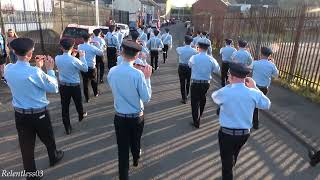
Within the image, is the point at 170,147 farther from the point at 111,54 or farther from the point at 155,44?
the point at 155,44

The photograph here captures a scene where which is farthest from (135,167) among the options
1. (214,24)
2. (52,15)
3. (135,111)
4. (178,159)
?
(214,24)

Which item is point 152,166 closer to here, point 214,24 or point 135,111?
point 135,111

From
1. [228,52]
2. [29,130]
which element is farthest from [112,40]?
[29,130]

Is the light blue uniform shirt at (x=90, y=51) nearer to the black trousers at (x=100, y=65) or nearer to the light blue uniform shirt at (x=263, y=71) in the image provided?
the black trousers at (x=100, y=65)

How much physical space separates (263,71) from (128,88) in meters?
3.85

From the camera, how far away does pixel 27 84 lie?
4695 mm

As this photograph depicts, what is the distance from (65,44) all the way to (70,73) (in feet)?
2.09

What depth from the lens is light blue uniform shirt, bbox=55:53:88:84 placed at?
6746 mm

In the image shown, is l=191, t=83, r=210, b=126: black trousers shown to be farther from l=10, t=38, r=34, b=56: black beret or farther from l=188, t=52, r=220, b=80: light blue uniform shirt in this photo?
l=10, t=38, r=34, b=56: black beret

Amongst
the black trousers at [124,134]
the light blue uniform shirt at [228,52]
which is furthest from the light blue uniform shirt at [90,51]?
the black trousers at [124,134]

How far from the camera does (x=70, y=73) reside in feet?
22.8

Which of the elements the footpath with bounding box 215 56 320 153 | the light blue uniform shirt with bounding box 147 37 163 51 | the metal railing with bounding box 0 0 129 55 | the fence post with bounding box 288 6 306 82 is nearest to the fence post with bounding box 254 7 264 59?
the fence post with bounding box 288 6 306 82

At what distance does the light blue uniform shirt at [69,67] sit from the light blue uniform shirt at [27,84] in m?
1.82

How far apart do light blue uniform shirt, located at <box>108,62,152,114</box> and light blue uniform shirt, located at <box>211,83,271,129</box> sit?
100 cm
